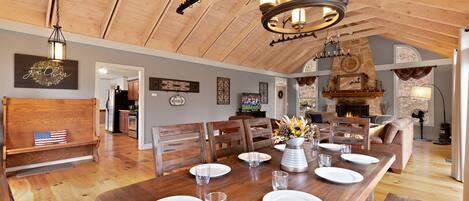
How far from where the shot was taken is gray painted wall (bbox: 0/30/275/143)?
3.78 metres

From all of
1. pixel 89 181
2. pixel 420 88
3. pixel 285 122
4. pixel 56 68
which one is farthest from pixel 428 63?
pixel 56 68

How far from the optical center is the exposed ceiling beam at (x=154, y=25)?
4.51 metres

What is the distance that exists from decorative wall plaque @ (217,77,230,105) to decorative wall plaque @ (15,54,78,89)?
3.86 meters

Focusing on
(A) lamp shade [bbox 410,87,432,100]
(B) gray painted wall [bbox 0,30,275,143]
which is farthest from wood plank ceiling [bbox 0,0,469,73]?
(A) lamp shade [bbox 410,87,432,100]

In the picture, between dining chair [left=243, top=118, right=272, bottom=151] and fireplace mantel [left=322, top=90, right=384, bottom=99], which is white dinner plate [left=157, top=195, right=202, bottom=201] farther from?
fireplace mantel [left=322, top=90, right=384, bottom=99]

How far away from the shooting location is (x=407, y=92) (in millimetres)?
7492

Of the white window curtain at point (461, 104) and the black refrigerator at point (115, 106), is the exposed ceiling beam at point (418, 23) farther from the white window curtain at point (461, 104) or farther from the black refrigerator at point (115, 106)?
the black refrigerator at point (115, 106)

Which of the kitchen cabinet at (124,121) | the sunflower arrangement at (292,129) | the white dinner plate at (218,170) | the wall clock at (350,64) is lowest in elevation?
the kitchen cabinet at (124,121)

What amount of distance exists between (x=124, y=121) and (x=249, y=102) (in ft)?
14.4

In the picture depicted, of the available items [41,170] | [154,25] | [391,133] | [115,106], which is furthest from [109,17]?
[391,133]

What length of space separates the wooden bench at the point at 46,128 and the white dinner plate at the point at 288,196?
4.14 metres

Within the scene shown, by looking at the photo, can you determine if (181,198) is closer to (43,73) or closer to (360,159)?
(360,159)

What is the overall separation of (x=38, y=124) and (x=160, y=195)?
13.1 ft

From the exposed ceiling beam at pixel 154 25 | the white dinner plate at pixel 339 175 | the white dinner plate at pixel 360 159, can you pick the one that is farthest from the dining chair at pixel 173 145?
the exposed ceiling beam at pixel 154 25
